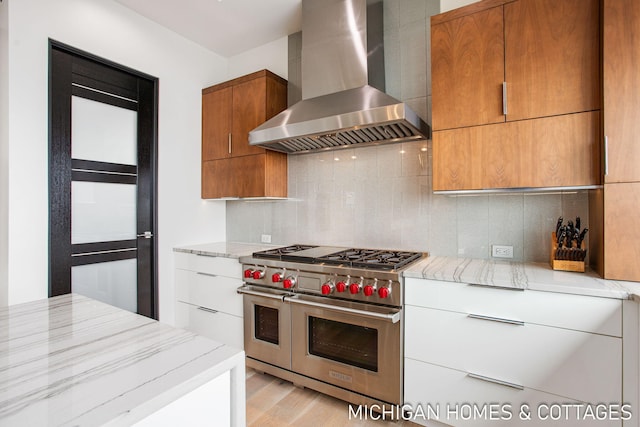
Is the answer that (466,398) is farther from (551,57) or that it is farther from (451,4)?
(451,4)

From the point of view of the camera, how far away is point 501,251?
6.79 feet

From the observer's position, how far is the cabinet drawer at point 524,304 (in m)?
1.35

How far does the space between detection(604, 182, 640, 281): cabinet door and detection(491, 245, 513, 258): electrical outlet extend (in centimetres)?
55

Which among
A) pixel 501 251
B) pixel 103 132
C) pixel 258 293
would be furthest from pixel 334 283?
pixel 103 132

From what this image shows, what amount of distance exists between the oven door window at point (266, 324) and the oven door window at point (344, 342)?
0.32 m

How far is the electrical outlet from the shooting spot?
6.72 ft

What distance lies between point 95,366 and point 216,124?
2.68m

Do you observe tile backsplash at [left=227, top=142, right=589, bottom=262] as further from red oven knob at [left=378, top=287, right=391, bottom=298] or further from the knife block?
red oven knob at [left=378, top=287, right=391, bottom=298]

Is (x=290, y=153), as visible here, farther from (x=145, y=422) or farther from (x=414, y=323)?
(x=145, y=422)

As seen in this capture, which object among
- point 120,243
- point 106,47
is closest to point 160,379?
point 120,243

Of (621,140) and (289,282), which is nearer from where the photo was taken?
(621,140)

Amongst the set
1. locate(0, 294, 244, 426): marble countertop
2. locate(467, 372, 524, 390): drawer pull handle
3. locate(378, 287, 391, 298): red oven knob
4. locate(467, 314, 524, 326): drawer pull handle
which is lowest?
locate(467, 372, 524, 390): drawer pull handle

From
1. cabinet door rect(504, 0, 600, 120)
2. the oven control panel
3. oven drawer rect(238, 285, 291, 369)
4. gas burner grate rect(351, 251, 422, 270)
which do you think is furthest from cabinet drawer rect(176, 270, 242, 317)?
cabinet door rect(504, 0, 600, 120)

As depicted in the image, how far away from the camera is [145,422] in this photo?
63 cm
